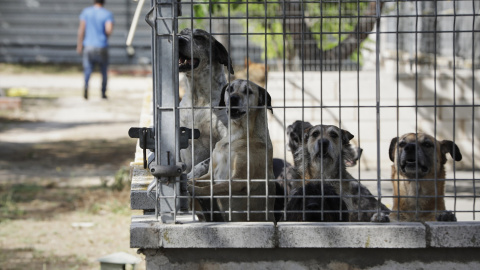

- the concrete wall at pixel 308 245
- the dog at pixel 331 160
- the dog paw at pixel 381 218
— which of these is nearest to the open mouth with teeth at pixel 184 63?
the dog at pixel 331 160

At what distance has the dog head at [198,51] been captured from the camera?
580cm

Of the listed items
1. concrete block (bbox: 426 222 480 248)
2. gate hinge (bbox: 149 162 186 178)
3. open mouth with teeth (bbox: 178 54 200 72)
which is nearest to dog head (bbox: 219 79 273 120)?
open mouth with teeth (bbox: 178 54 200 72)

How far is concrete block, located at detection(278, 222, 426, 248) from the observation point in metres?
4.56

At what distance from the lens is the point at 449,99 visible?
38.5ft

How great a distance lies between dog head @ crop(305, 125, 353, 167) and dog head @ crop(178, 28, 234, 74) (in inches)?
31.9

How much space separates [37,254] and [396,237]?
461 cm

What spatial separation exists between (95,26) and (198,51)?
46.0ft

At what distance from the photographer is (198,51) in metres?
6.02

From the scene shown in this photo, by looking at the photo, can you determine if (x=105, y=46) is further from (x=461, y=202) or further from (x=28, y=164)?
(x=461, y=202)

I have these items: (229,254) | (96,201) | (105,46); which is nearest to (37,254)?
(96,201)

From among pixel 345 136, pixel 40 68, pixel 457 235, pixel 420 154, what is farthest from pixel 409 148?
pixel 40 68

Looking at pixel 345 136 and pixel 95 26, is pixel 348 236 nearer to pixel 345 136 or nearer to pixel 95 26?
pixel 345 136

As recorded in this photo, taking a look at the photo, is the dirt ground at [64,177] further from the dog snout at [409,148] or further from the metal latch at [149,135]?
the metal latch at [149,135]

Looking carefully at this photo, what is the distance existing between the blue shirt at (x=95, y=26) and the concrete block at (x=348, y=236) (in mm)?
15705
